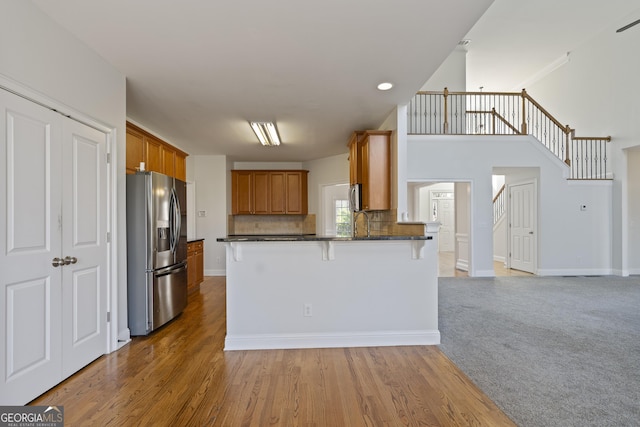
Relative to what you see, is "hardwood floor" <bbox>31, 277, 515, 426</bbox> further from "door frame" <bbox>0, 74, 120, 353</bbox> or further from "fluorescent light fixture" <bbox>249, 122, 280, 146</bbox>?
"fluorescent light fixture" <bbox>249, 122, 280, 146</bbox>

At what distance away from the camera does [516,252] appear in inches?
304

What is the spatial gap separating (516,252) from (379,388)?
6.90m

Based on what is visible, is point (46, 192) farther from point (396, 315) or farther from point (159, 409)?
point (396, 315)

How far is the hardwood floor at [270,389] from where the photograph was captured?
1.96 m

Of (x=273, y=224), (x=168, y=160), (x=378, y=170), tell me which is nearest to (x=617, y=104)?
(x=378, y=170)

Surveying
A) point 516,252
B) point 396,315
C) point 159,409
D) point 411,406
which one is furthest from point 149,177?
point 516,252

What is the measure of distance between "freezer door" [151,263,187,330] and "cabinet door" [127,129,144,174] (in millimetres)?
1261

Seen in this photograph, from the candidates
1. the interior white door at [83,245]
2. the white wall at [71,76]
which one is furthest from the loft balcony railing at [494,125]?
the interior white door at [83,245]

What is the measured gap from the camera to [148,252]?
3.42m

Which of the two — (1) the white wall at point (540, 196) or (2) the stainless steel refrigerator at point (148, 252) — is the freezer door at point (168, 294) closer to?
(2) the stainless steel refrigerator at point (148, 252)

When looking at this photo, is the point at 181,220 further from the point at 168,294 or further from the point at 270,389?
the point at 270,389

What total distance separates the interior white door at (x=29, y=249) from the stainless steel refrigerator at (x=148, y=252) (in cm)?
99

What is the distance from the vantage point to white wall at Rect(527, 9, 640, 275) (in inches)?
252

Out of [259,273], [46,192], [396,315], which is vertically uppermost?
[46,192]
